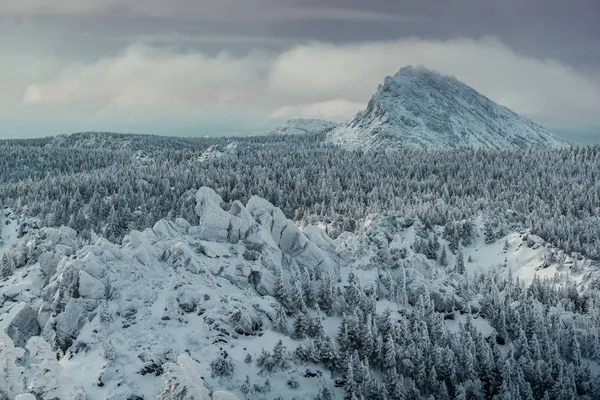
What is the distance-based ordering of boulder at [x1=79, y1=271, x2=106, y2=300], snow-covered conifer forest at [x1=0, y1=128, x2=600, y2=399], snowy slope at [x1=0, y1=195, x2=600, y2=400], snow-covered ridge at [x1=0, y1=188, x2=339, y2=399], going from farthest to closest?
boulder at [x1=79, y1=271, x2=106, y2=300] → snow-covered conifer forest at [x1=0, y1=128, x2=600, y2=399] → snow-covered ridge at [x1=0, y1=188, x2=339, y2=399] → snowy slope at [x1=0, y1=195, x2=600, y2=400]

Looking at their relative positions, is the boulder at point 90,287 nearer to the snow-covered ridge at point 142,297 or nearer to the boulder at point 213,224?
the snow-covered ridge at point 142,297

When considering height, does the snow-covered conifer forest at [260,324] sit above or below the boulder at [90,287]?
below

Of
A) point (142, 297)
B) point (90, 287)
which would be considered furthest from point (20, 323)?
point (142, 297)

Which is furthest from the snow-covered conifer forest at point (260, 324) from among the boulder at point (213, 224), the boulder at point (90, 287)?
the boulder at point (213, 224)

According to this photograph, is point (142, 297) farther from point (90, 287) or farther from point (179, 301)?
point (90, 287)

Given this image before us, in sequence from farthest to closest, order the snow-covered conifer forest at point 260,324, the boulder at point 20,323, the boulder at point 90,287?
the boulder at point 90,287 → the boulder at point 20,323 → the snow-covered conifer forest at point 260,324

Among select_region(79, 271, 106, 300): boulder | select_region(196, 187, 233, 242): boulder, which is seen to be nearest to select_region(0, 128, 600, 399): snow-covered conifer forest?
select_region(79, 271, 106, 300): boulder

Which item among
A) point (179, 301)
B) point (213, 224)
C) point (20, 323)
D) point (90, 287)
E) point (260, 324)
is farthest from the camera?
point (213, 224)

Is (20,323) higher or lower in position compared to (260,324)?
higher

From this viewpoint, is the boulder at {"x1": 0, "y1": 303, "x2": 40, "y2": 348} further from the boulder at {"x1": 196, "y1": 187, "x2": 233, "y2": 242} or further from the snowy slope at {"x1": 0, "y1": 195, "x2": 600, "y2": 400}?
the boulder at {"x1": 196, "y1": 187, "x2": 233, "y2": 242}
